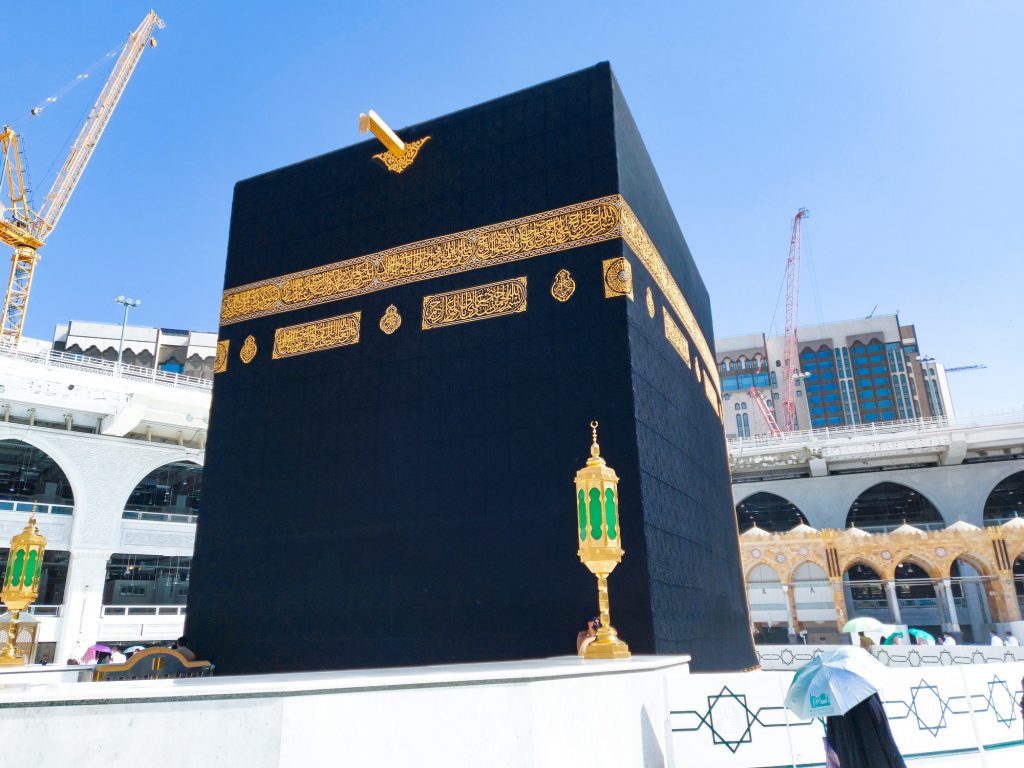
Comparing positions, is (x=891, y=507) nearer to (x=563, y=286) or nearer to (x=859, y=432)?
(x=859, y=432)

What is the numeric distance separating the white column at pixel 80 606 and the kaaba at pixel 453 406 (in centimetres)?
1003

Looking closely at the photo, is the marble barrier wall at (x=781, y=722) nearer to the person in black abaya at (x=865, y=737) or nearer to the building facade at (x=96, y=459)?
the person in black abaya at (x=865, y=737)

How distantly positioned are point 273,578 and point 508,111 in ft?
14.8

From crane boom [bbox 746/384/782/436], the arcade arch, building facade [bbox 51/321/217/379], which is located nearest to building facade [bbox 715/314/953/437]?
crane boom [bbox 746/384/782/436]

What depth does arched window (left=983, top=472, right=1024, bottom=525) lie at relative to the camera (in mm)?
23766

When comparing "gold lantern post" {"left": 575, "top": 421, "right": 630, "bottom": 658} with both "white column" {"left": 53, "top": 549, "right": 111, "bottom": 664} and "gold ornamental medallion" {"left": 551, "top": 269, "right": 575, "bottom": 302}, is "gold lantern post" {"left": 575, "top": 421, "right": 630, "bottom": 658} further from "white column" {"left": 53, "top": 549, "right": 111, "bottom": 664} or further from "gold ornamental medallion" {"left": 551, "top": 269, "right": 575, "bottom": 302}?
"white column" {"left": 53, "top": 549, "right": 111, "bottom": 664}

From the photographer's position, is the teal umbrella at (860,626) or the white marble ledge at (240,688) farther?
the teal umbrella at (860,626)

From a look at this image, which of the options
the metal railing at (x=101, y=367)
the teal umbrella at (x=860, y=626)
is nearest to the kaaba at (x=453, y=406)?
the teal umbrella at (x=860, y=626)

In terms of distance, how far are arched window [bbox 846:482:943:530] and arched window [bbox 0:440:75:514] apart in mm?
26241

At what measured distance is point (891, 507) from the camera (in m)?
27.1

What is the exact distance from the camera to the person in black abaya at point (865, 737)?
2488 mm

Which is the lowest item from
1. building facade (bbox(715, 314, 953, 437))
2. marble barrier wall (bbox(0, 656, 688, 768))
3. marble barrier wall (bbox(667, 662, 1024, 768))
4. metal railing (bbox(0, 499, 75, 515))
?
marble barrier wall (bbox(667, 662, 1024, 768))

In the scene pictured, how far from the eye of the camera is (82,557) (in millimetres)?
14438

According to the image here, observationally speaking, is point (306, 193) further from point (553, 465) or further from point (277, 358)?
point (553, 465)
